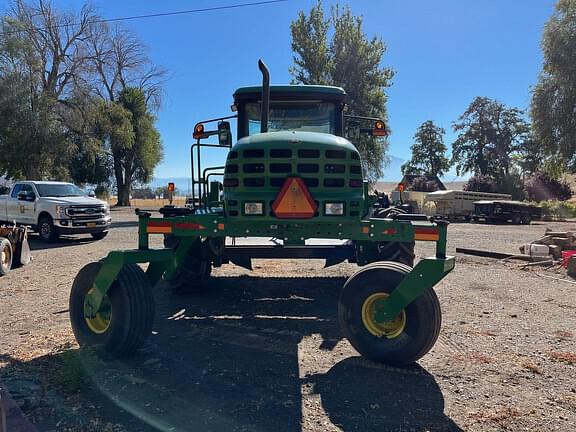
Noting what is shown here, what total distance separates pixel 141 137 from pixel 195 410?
41232mm

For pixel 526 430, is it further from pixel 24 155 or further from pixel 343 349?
pixel 24 155

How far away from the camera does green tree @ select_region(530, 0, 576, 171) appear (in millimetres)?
23656

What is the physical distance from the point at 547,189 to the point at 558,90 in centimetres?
2303

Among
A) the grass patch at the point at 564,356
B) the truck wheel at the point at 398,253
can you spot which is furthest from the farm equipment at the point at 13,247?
the grass patch at the point at 564,356

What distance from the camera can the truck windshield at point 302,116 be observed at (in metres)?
6.33

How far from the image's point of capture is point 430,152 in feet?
209

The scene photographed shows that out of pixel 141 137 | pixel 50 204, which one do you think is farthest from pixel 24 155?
pixel 50 204

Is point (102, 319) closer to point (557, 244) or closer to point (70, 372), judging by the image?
point (70, 372)

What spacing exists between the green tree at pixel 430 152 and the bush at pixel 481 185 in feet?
49.6

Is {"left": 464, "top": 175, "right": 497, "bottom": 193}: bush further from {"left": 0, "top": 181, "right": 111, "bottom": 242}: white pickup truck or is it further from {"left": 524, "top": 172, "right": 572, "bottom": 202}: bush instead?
{"left": 0, "top": 181, "right": 111, "bottom": 242}: white pickup truck

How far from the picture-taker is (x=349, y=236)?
4512mm

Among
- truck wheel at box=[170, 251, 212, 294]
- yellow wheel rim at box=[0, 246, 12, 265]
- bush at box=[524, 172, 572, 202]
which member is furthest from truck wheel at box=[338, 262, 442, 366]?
bush at box=[524, 172, 572, 202]

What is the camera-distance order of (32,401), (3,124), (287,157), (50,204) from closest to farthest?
(32,401) → (287,157) → (50,204) → (3,124)

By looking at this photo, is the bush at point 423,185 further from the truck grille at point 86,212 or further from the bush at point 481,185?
the truck grille at point 86,212
